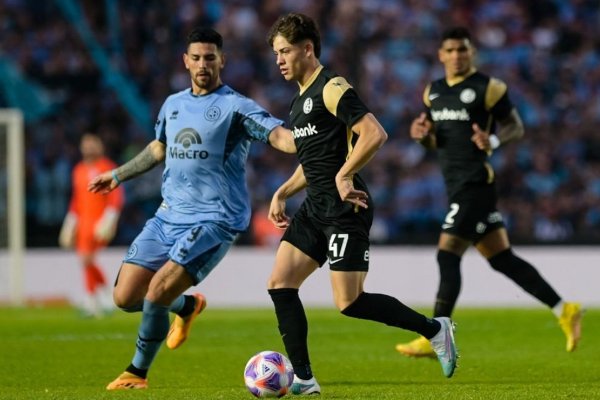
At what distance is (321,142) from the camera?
24.7ft

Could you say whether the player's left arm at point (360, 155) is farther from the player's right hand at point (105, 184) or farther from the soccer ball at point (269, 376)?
the player's right hand at point (105, 184)

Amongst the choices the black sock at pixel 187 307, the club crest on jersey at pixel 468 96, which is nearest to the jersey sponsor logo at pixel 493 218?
the club crest on jersey at pixel 468 96

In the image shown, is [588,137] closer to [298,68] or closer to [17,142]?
[17,142]

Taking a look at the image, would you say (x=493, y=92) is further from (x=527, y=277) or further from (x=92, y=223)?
(x=92, y=223)

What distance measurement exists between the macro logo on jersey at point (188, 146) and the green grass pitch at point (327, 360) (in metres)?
1.48

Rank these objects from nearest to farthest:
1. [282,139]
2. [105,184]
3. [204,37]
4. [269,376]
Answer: [269,376], [282,139], [204,37], [105,184]

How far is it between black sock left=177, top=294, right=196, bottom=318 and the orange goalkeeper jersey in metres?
7.07

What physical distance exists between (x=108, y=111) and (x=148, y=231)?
12.0 metres

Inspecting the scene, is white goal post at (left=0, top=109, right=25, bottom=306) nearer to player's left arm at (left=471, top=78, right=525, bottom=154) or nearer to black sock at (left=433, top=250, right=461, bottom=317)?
black sock at (left=433, top=250, right=461, bottom=317)

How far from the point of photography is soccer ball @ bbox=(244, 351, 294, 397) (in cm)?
718

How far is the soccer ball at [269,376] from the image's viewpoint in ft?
23.6

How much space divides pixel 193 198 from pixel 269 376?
1568 millimetres

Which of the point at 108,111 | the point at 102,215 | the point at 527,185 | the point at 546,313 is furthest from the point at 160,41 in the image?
the point at 546,313

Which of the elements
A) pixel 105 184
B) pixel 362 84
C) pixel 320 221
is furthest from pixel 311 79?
pixel 362 84
